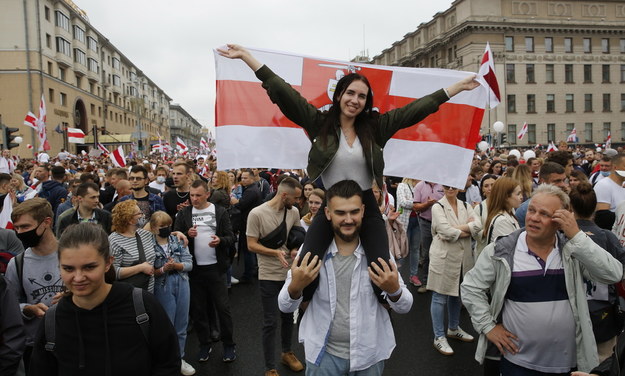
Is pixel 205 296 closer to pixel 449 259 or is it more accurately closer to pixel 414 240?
pixel 449 259

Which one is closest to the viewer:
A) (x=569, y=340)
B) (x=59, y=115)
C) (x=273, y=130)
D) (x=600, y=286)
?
(x=569, y=340)

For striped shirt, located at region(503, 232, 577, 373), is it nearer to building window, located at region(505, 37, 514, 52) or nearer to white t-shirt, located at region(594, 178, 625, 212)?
white t-shirt, located at region(594, 178, 625, 212)

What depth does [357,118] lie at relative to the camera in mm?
2828

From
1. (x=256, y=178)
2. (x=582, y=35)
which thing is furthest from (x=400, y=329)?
(x=582, y=35)

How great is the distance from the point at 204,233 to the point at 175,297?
2.76 ft

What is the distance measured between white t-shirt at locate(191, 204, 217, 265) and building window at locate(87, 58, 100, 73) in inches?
2443

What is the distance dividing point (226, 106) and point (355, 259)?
2.04m

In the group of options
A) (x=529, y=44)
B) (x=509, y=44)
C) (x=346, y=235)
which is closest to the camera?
(x=346, y=235)

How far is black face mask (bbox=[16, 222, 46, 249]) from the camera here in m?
3.40

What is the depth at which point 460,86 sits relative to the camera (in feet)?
10.2

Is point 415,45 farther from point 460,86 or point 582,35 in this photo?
point 460,86

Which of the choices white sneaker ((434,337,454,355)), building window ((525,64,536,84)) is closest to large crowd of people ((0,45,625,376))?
white sneaker ((434,337,454,355))

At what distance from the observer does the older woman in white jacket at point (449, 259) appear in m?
5.27

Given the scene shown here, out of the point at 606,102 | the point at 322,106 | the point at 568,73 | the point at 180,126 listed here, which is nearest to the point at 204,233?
the point at 322,106
